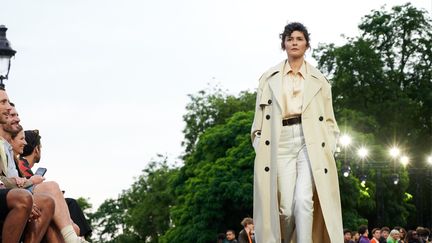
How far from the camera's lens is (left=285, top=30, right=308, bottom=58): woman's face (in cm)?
1138

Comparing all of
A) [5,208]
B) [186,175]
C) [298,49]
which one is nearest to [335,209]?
[298,49]

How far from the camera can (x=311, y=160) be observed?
1088 cm

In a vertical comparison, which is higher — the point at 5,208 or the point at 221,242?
the point at 5,208

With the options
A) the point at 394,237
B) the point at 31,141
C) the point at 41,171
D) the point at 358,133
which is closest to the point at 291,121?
the point at 41,171

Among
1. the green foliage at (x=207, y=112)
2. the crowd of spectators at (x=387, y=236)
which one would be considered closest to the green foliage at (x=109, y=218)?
the green foliage at (x=207, y=112)

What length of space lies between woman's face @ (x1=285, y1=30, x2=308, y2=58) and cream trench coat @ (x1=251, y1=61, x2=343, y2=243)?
0.79 ft

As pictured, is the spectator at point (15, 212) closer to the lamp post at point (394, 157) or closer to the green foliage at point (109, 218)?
the lamp post at point (394, 157)

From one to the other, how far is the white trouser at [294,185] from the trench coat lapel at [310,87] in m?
0.25

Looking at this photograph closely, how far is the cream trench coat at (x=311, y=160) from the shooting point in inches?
429

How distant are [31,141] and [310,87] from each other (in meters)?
2.92

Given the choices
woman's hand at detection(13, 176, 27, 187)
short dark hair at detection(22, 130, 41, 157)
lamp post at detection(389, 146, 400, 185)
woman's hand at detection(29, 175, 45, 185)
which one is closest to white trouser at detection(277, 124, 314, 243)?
woman's hand at detection(29, 175, 45, 185)

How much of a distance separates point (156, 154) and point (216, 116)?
990 inches

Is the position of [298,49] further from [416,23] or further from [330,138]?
[416,23]

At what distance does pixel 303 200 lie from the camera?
1071cm
